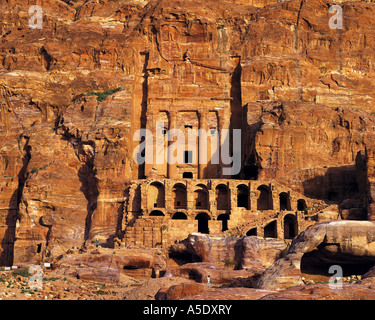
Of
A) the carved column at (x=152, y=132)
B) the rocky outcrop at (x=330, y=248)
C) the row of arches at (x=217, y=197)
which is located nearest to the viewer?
the rocky outcrop at (x=330, y=248)

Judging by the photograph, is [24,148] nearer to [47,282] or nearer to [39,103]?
[39,103]

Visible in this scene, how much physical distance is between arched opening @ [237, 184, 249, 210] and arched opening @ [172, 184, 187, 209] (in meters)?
5.83

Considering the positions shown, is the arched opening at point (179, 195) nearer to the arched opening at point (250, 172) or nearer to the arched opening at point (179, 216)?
the arched opening at point (179, 216)

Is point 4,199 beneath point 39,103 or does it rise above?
beneath

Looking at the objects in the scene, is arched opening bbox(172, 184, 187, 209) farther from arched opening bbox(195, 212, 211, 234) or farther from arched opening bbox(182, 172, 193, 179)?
arched opening bbox(182, 172, 193, 179)

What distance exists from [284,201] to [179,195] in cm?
1127

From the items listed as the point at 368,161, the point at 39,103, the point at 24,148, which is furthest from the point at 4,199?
the point at 368,161

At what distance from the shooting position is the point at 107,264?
52062mm

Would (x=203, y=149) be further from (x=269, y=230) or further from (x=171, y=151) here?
(x=269, y=230)

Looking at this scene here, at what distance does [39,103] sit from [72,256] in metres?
33.3

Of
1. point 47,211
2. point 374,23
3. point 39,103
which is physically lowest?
point 47,211

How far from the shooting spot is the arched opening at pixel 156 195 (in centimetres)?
7012

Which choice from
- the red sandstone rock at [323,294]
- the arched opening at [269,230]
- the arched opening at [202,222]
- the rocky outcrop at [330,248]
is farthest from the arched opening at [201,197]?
the red sandstone rock at [323,294]

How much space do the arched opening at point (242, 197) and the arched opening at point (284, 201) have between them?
356 centimetres
